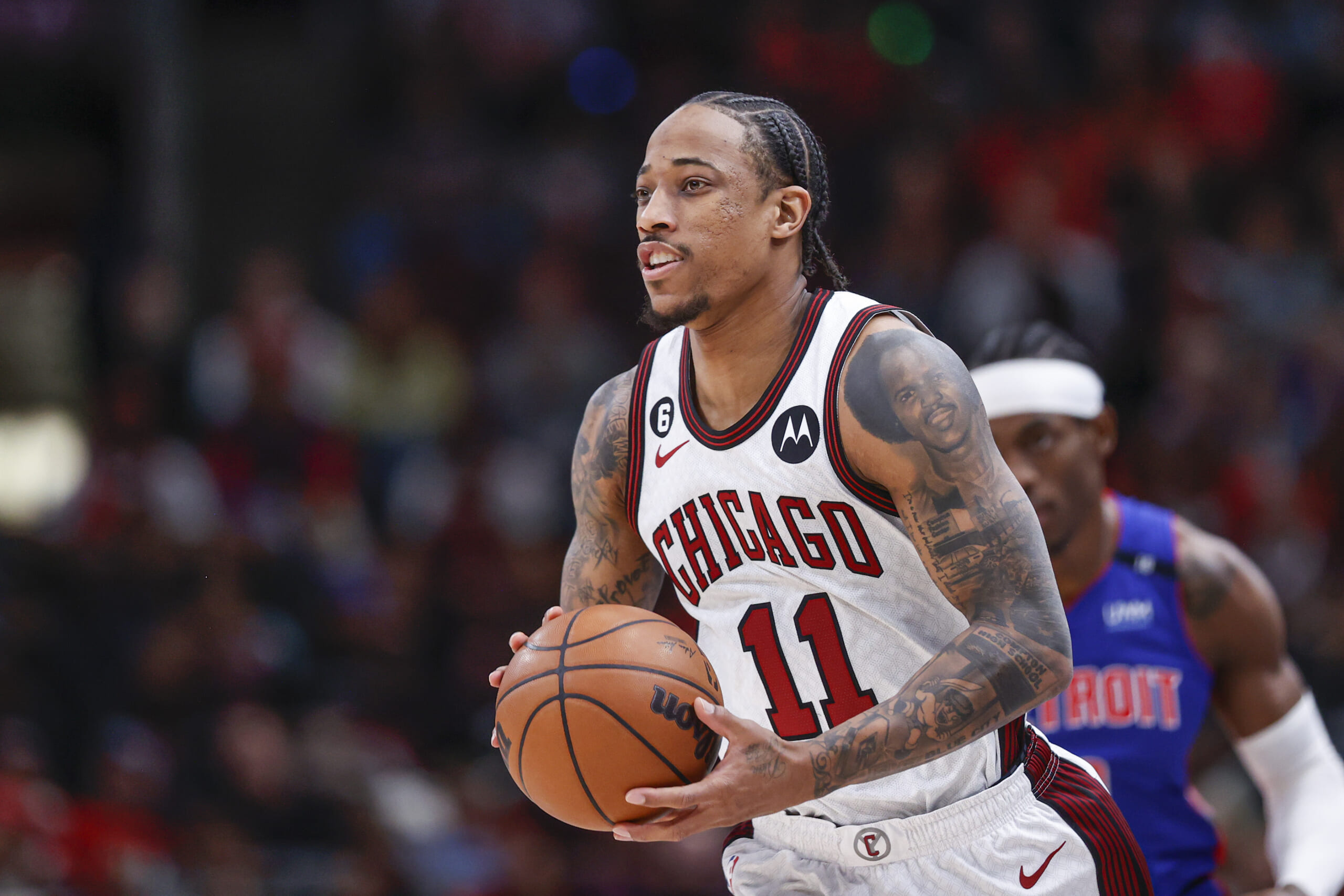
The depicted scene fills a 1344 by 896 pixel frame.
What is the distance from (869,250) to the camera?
9.29 m

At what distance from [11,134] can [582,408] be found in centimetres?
619

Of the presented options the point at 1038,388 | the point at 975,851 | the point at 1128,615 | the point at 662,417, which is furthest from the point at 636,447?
the point at 1128,615

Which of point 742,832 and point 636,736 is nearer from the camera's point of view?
point 636,736

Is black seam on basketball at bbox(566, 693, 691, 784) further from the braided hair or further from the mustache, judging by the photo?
the braided hair

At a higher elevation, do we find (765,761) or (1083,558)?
(1083,558)

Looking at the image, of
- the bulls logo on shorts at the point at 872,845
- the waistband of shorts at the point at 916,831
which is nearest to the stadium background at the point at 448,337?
the waistband of shorts at the point at 916,831

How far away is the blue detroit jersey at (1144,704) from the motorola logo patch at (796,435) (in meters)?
1.48

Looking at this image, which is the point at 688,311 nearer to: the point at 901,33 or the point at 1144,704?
the point at 1144,704

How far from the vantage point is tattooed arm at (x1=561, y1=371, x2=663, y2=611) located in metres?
3.46

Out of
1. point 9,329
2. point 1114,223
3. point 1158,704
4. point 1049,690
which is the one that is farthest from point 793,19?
point 1049,690

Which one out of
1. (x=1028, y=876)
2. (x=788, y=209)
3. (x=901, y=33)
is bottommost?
(x=1028, y=876)

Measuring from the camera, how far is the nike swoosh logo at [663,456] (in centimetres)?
325

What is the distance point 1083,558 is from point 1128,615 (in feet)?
0.67

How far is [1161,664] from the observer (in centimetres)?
424
